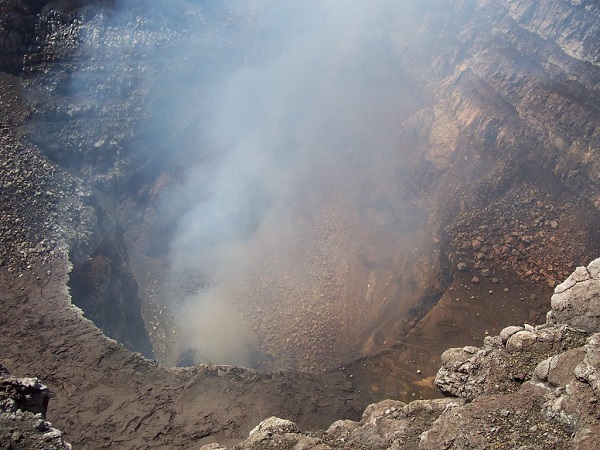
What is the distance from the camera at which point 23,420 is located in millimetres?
9094

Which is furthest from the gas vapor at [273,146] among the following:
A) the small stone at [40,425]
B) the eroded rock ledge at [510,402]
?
the small stone at [40,425]

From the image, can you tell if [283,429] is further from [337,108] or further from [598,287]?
[337,108]

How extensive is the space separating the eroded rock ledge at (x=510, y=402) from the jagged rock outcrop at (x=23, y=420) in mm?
4069

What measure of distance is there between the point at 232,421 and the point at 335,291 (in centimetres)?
802

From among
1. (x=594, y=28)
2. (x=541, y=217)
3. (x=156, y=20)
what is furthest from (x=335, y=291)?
(x=156, y=20)

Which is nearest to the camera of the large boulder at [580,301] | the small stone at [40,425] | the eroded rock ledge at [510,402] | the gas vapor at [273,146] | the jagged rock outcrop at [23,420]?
the eroded rock ledge at [510,402]

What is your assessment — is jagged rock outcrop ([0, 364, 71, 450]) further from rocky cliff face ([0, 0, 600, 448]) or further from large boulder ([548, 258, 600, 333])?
large boulder ([548, 258, 600, 333])

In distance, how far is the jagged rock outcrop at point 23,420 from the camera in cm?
875

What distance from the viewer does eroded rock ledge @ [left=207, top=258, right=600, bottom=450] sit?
28.0 feet

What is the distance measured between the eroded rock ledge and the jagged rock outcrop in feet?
13.4

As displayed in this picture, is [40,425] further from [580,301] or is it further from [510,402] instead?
[580,301]

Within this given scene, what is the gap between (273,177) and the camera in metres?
25.2

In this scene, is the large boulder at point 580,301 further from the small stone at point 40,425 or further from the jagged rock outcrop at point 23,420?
the small stone at point 40,425

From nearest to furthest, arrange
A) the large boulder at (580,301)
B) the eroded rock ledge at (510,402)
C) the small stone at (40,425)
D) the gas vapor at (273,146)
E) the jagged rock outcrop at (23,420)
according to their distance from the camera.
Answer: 1. the eroded rock ledge at (510,402)
2. the jagged rock outcrop at (23,420)
3. the small stone at (40,425)
4. the large boulder at (580,301)
5. the gas vapor at (273,146)
